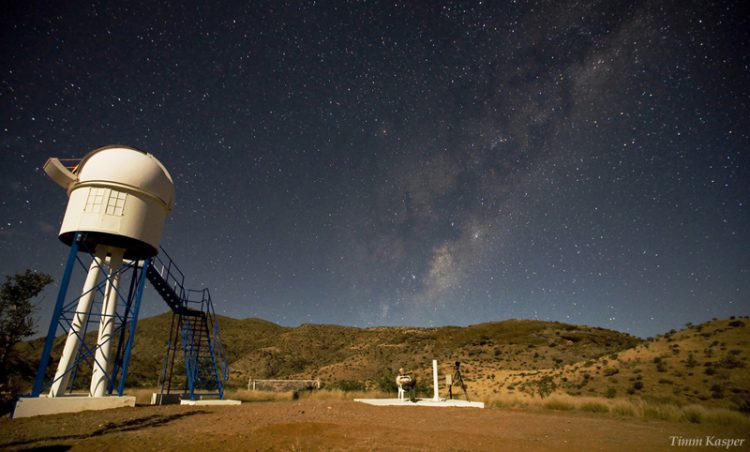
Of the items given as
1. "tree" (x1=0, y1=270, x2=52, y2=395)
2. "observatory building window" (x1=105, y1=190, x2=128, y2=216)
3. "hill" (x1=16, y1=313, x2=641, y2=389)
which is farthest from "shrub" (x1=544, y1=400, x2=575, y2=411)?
"tree" (x1=0, y1=270, x2=52, y2=395)

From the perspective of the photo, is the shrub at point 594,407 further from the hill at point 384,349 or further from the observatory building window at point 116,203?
the observatory building window at point 116,203

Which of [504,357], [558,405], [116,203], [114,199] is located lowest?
[558,405]

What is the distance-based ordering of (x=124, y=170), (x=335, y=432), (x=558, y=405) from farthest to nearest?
1. (x=558, y=405)
2. (x=124, y=170)
3. (x=335, y=432)

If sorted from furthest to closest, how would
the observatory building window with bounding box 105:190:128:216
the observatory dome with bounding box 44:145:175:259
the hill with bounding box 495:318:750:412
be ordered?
the hill with bounding box 495:318:750:412 → the observatory building window with bounding box 105:190:128:216 → the observatory dome with bounding box 44:145:175:259

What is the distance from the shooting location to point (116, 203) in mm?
14953

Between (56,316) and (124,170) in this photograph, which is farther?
(124,170)

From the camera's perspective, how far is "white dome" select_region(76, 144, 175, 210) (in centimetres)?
1515

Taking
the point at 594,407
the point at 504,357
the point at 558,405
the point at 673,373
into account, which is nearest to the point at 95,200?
the point at 558,405

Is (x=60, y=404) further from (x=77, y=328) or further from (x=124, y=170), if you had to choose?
(x=124, y=170)

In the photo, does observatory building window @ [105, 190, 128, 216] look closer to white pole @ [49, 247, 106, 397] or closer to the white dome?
the white dome

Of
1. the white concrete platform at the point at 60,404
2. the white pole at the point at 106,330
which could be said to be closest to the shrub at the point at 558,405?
the white concrete platform at the point at 60,404

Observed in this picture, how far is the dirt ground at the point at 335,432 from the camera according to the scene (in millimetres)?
7480

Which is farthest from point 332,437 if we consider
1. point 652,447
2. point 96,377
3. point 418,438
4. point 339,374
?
point 339,374

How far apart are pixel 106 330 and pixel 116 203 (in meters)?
5.12
